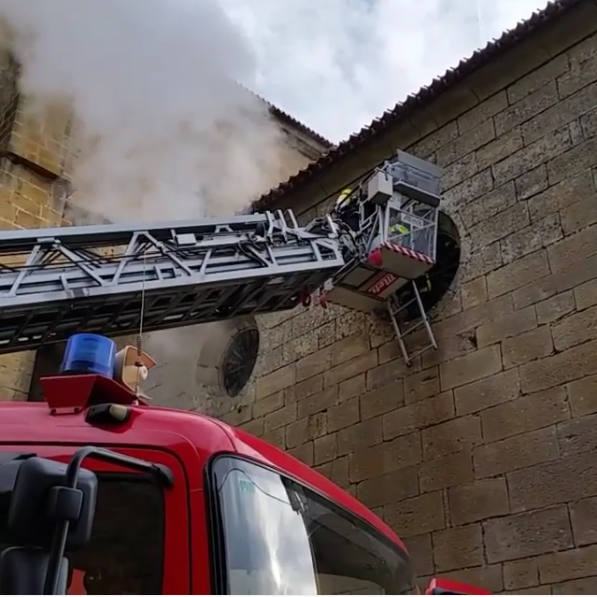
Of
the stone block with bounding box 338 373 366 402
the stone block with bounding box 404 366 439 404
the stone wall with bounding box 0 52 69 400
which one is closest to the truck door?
the stone block with bounding box 404 366 439 404

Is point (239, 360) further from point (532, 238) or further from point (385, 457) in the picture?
point (532, 238)

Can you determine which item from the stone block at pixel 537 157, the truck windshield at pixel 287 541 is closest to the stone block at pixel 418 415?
the stone block at pixel 537 157

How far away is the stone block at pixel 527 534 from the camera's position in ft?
15.2

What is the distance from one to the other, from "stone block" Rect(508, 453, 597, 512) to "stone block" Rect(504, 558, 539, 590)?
0.33 m

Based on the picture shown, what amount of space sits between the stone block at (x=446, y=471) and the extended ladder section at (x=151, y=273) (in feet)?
5.24

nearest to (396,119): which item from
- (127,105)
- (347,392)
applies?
(347,392)

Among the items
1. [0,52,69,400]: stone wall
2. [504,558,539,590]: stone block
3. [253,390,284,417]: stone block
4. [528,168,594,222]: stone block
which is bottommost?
[504,558,539,590]: stone block

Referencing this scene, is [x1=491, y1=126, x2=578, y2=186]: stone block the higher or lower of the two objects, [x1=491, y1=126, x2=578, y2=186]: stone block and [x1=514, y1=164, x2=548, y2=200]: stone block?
the higher

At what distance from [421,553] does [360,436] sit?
1152 mm

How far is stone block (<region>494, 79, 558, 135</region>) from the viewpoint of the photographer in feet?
19.8

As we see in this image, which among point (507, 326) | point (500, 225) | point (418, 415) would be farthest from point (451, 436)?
point (500, 225)

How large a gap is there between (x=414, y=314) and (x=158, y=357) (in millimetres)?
3706

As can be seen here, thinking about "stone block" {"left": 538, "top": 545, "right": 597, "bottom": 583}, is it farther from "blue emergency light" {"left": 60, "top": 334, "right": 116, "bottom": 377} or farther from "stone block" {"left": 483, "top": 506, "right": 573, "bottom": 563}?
"blue emergency light" {"left": 60, "top": 334, "right": 116, "bottom": 377}

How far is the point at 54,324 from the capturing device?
4.42 meters
